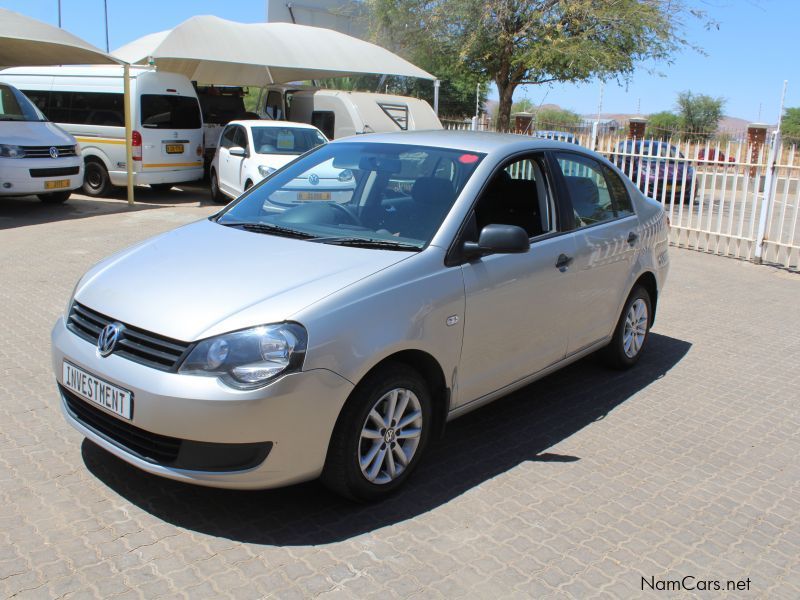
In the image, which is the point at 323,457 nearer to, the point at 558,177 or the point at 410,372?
the point at 410,372

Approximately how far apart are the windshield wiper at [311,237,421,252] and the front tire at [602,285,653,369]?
2374 mm

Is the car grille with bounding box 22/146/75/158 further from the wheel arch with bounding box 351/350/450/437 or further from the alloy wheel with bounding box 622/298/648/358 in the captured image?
the wheel arch with bounding box 351/350/450/437

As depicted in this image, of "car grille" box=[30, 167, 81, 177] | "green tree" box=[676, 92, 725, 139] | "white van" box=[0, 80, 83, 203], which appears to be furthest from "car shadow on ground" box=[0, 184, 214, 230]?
"green tree" box=[676, 92, 725, 139]

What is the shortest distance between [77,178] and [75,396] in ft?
34.8

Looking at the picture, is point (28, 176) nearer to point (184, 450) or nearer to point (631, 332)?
point (631, 332)

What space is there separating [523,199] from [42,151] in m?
10.1

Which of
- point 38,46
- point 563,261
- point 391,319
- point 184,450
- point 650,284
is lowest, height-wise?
point 184,450

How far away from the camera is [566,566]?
3.28 m

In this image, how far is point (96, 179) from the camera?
49.4ft

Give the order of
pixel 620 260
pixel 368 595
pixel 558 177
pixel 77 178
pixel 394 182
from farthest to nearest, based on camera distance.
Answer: pixel 77 178 → pixel 620 260 → pixel 558 177 → pixel 394 182 → pixel 368 595

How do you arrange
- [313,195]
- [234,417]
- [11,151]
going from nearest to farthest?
[234,417] < [313,195] < [11,151]

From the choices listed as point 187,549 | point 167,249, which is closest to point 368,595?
point 187,549

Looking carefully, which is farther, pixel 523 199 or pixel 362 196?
pixel 523 199

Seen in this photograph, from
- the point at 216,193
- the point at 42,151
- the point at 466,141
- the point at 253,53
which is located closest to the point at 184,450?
the point at 466,141
